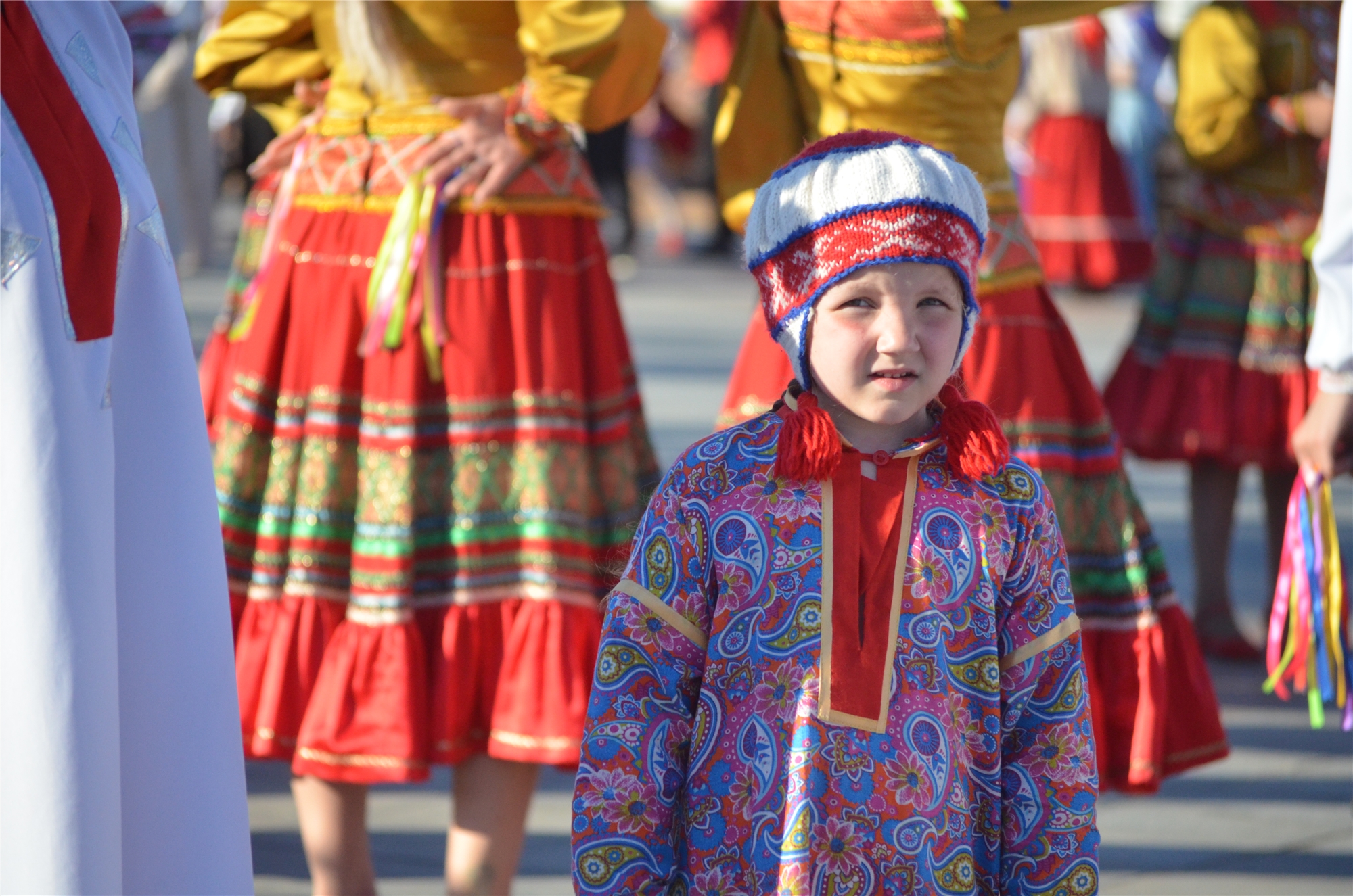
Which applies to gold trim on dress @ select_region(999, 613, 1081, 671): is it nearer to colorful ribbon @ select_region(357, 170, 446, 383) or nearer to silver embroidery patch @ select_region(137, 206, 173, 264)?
silver embroidery patch @ select_region(137, 206, 173, 264)

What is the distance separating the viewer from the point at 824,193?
212 cm

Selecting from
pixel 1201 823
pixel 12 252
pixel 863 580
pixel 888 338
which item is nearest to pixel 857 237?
pixel 888 338

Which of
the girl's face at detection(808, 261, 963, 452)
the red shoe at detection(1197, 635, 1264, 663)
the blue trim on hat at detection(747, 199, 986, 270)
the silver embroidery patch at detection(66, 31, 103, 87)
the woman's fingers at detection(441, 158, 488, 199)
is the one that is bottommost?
the red shoe at detection(1197, 635, 1264, 663)

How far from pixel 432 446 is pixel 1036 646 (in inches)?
54.8

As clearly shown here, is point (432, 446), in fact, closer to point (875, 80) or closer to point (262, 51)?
point (262, 51)

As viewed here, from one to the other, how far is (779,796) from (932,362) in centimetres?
52

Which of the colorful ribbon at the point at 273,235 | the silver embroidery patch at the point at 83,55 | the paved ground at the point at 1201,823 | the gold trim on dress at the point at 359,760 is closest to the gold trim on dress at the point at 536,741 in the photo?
the gold trim on dress at the point at 359,760

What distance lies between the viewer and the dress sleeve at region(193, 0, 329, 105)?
342 cm

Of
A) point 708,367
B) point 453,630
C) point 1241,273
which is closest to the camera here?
point 453,630

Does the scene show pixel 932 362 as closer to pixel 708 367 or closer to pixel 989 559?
pixel 989 559

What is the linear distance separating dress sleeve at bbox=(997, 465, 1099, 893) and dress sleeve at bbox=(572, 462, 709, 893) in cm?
36

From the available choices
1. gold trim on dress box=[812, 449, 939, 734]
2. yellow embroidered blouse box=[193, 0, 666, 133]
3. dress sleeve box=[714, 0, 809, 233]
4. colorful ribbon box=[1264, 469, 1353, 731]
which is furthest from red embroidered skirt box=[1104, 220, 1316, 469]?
gold trim on dress box=[812, 449, 939, 734]

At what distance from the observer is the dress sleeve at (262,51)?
342cm

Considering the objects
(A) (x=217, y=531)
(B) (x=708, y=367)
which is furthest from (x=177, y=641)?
(B) (x=708, y=367)
